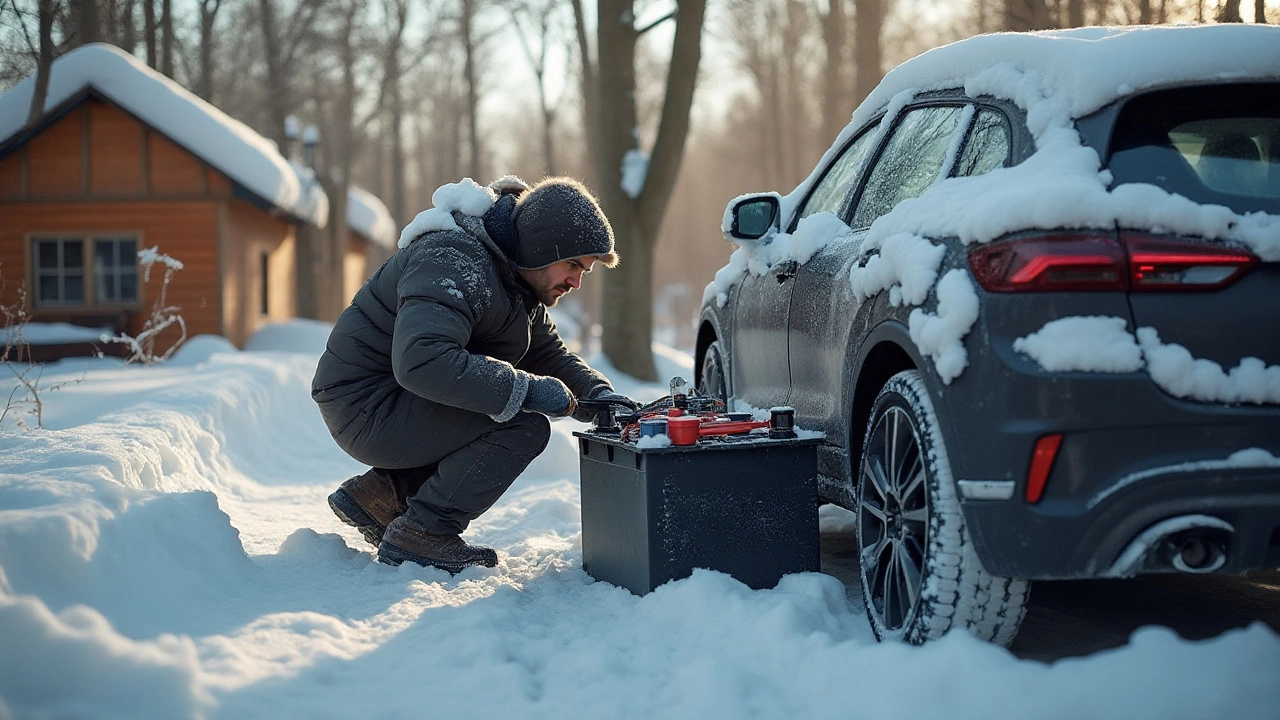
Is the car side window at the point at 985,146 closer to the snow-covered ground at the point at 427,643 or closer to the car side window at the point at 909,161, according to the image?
the car side window at the point at 909,161

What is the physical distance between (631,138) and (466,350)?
1004 centimetres

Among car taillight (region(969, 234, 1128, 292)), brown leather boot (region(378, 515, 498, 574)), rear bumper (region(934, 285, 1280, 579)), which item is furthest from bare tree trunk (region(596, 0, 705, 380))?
rear bumper (region(934, 285, 1280, 579))

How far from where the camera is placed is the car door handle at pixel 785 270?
4.33 m

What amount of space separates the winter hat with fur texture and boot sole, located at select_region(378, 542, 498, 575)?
115cm

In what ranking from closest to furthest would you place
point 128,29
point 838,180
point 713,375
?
point 838,180 < point 713,375 < point 128,29

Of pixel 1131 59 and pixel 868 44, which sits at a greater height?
pixel 868 44

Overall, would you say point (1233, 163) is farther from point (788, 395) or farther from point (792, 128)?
point (792, 128)

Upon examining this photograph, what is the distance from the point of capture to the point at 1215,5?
7.32 m

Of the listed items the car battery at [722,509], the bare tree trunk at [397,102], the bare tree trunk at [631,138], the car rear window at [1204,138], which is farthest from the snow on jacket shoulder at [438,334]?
the bare tree trunk at [397,102]

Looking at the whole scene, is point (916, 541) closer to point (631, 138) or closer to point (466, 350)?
point (466, 350)

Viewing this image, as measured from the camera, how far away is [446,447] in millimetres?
4465

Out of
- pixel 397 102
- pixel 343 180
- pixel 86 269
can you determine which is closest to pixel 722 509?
pixel 86 269

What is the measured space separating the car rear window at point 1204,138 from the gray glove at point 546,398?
2.06m

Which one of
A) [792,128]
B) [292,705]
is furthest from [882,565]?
[792,128]
